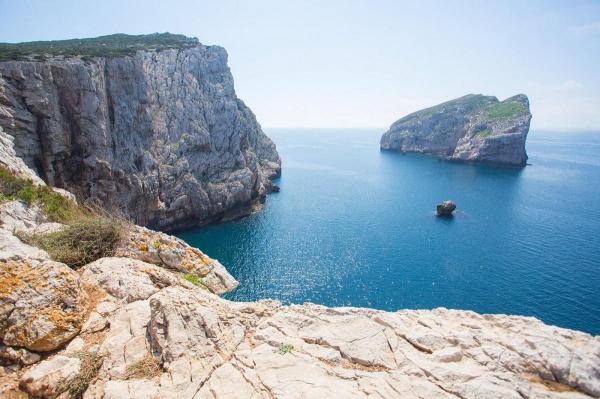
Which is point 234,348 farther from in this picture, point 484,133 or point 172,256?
point 484,133

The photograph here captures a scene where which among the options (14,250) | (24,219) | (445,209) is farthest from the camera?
(445,209)

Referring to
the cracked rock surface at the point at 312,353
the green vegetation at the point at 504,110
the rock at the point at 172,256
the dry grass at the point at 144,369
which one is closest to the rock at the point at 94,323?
the cracked rock surface at the point at 312,353

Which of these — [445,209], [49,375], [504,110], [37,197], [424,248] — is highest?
[504,110]

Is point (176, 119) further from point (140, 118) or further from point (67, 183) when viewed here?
point (67, 183)

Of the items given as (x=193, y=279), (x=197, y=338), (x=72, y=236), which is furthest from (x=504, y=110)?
(x=197, y=338)

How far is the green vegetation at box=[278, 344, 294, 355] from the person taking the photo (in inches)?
335

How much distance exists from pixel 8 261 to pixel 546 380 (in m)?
14.5

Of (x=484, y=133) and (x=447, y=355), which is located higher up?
(x=484, y=133)

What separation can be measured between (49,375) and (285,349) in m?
5.31

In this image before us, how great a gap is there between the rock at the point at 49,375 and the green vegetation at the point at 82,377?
0.26ft

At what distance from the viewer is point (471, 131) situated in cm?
15375

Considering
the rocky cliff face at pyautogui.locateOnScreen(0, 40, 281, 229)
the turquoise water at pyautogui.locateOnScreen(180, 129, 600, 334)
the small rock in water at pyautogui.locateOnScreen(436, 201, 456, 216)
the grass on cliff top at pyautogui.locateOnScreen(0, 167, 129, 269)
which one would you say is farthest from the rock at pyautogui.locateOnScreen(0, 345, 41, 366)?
the small rock in water at pyautogui.locateOnScreen(436, 201, 456, 216)

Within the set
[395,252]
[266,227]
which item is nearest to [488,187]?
[395,252]

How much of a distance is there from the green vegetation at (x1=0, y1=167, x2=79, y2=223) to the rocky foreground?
23.4ft
